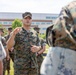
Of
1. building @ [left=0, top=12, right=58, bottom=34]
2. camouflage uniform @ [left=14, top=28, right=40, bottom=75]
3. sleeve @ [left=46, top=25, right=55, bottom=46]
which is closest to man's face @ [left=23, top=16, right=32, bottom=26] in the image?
camouflage uniform @ [left=14, top=28, right=40, bottom=75]

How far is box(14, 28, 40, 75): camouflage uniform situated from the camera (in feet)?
22.8

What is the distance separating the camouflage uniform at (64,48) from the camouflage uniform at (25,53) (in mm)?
4657

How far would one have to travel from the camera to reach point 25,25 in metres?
7.04

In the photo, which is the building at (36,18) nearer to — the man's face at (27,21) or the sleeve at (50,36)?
Result: the man's face at (27,21)

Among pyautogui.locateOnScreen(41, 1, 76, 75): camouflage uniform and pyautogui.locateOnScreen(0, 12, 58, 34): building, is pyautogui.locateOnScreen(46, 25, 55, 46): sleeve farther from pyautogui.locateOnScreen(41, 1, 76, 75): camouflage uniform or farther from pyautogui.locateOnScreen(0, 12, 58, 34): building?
pyautogui.locateOnScreen(0, 12, 58, 34): building

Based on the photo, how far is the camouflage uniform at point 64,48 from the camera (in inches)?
88.7

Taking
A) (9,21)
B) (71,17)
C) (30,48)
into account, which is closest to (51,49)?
(71,17)

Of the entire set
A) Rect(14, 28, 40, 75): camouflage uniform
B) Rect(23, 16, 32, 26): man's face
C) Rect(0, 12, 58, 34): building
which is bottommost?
Rect(0, 12, 58, 34): building

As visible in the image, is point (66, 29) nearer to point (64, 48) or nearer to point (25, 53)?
point (64, 48)

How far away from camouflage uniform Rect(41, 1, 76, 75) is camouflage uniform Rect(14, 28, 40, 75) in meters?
4.66

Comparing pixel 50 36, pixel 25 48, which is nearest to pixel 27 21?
pixel 25 48

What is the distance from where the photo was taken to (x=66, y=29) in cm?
225

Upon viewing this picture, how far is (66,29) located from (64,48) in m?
0.13

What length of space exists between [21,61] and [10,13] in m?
125
